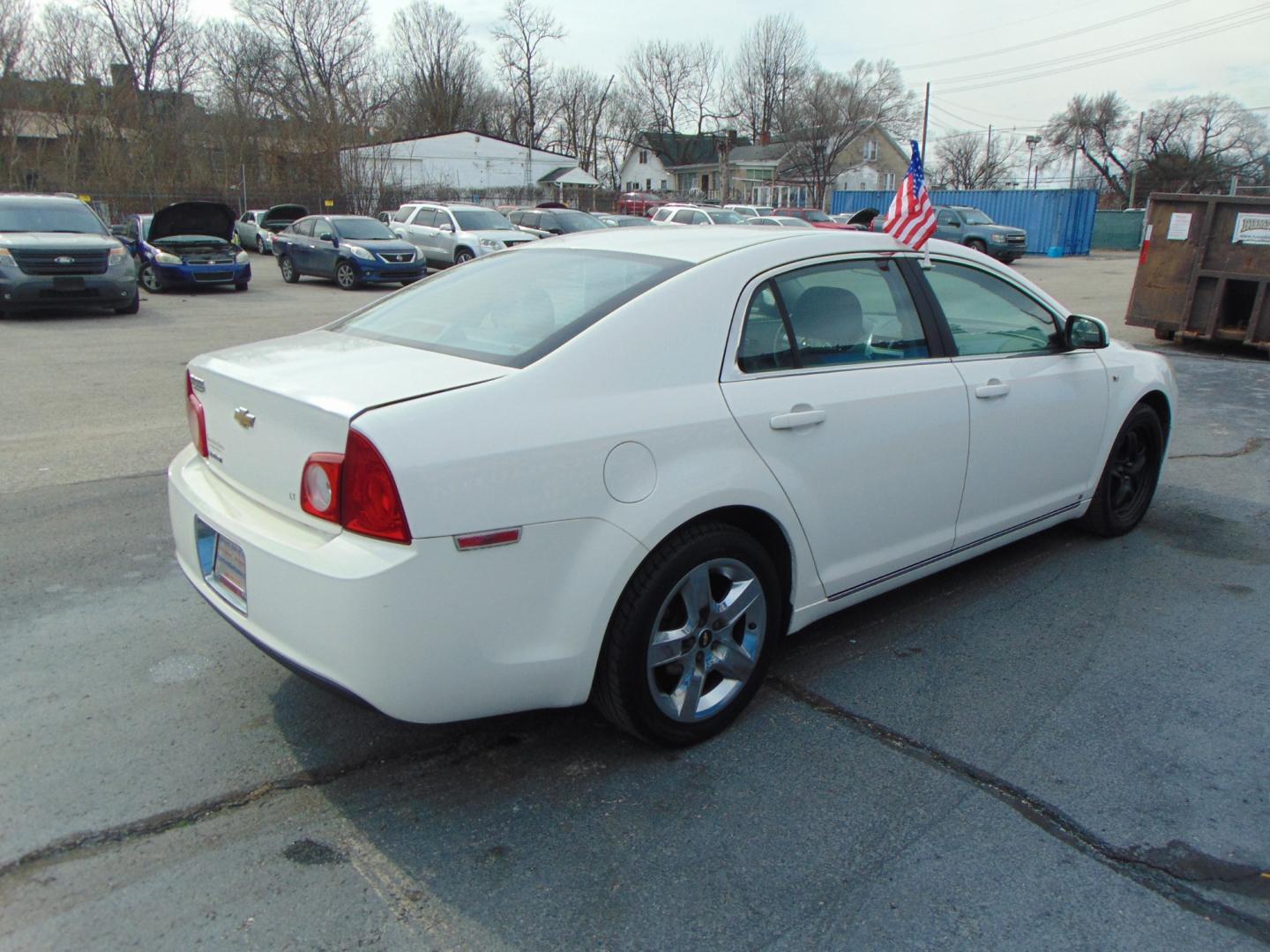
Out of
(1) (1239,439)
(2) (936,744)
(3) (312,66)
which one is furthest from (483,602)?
(3) (312,66)

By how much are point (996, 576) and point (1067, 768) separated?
168 cm

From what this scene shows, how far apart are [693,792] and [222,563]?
1.59 m

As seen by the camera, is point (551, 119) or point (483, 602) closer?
point (483, 602)

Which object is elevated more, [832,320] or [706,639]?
[832,320]

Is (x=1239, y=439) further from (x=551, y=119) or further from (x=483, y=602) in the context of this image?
(x=551, y=119)

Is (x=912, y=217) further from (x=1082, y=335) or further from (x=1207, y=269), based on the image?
(x=1207, y=269)

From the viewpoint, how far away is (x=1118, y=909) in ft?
7.88

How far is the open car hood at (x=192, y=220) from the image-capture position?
1755 cm

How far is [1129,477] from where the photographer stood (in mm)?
5102

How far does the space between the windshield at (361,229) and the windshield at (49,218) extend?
20.3ft

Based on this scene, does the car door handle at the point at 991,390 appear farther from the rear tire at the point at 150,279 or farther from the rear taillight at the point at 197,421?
the rear tire at the point at 150,279

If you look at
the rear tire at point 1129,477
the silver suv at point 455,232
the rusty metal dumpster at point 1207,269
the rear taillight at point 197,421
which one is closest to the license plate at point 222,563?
the rear taillight at point 197,421

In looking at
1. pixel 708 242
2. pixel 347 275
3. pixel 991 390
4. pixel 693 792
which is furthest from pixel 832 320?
pixel 347 275

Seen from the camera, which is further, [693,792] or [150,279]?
[150,279]
